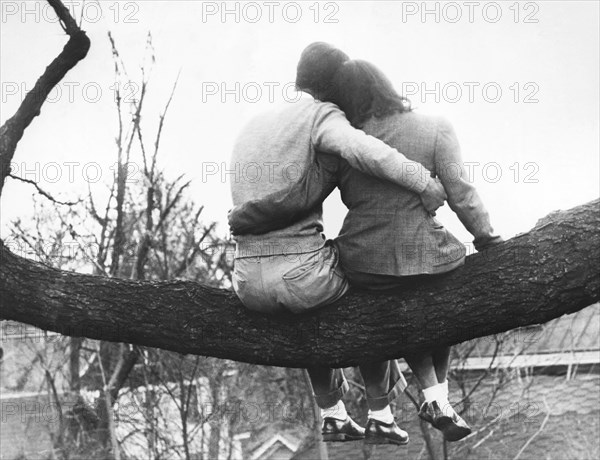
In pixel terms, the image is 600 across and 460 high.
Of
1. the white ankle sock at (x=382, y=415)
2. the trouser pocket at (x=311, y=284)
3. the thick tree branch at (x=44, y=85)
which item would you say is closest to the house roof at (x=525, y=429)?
the white ankle sock at (x=382, y=415)

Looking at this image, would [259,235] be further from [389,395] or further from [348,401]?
[348,401]

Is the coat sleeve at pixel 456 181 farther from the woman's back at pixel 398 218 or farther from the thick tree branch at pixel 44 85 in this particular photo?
the thick tree branch at pixel 44 85

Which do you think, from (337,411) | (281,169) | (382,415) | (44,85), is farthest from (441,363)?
(44,85)

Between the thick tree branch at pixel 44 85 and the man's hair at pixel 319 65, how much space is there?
1.45m

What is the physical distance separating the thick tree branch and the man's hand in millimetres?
1951

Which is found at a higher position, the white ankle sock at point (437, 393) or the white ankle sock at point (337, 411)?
the white ankle sock at point (437, 393)

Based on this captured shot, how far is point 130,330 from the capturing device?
152 inches

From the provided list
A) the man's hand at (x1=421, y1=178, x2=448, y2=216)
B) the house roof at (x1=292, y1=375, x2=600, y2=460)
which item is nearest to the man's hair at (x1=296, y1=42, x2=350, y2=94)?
the man's hand at (x1=421, y1=178, x2=448, y2=216)

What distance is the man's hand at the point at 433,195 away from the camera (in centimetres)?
378

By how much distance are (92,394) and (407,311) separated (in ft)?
44.6

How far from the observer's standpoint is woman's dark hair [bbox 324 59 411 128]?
393 cm

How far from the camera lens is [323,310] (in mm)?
3867

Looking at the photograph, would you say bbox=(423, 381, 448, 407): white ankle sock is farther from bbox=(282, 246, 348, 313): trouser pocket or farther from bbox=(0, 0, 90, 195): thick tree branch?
bbox=(0, 0, 90, 195): thick tree branch

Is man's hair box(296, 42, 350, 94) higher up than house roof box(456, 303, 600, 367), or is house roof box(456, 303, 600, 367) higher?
man's hair box(296, 42, 350, 94)
